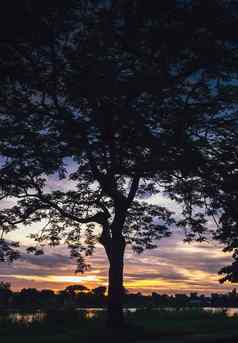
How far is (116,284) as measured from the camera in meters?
27.8

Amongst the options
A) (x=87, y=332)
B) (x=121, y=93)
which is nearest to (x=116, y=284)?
(x=87, y=332)

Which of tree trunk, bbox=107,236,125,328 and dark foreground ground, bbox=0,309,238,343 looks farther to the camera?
tree trunk, bbox=107,236,125,328

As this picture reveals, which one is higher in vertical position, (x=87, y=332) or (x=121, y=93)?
(x=121, y=93)

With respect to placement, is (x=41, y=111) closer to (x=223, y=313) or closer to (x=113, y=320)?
(x=113, y=320)

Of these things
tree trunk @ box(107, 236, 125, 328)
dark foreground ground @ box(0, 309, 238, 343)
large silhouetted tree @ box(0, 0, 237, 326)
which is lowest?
dark foreground ground @ box(0, 309, 238, 343)

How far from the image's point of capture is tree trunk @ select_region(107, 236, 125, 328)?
27.0 metres

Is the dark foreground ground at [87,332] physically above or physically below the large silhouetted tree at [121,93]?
below

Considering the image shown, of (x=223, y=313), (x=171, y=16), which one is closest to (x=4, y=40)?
(x=171, y=16)

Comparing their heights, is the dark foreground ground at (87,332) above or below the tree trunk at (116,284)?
below

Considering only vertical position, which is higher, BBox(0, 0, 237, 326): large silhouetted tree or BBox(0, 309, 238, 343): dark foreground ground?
BBox(0, 0, 237, 326): large silhouetted tree

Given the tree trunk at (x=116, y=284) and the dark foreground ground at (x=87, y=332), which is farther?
the tree trunk at (x=116, y=284)

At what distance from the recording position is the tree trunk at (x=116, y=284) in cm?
2703

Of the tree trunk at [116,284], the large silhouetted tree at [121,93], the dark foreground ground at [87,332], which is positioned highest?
the large silhouetted tree at [121,93]

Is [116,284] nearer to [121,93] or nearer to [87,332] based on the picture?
[87,332]
